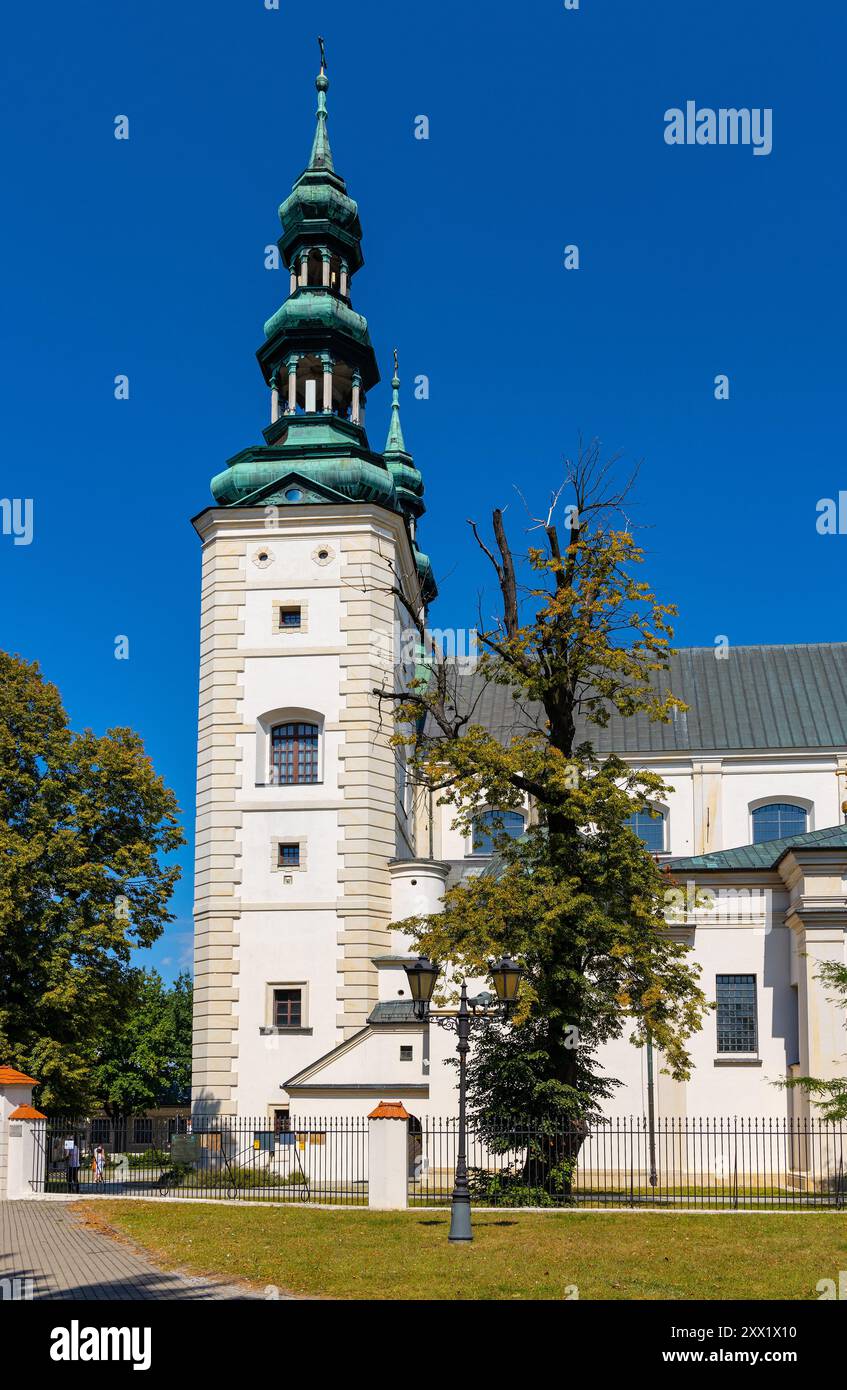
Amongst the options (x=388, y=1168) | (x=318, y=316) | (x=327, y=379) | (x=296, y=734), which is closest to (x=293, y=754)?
(x=296, y=734)

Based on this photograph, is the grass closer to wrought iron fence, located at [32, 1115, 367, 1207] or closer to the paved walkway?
the paved walkway

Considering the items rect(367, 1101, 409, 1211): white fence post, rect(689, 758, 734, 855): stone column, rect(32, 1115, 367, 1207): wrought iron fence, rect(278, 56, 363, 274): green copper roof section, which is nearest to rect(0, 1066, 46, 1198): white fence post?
rect(32, 1115, 367, 1207): wrought iron fence

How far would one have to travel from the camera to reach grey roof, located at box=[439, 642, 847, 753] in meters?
45.0

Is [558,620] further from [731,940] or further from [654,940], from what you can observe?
[731,940]

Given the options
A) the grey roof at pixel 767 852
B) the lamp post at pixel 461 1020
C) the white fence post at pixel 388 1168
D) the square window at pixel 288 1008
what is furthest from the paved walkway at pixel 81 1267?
the grey roof at pixel 767 852

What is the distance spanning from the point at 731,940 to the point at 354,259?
24.1m

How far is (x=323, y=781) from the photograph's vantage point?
1532 inches

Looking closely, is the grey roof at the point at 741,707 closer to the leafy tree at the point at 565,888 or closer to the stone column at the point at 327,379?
the stone column at the point at 327,379

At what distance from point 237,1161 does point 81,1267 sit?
18.4 meters

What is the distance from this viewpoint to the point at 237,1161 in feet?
110

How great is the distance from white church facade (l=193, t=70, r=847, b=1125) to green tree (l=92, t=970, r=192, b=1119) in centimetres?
2838

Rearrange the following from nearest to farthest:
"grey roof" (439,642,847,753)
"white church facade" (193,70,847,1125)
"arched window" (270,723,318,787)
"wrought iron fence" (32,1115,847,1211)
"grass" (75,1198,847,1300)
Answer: "grass" (75,1198,847,1300) < "wrought iron fence" (32,1115,847,1211) < "white church facade" (193,70,847,1125) < "arched window" (270,723,318,787) < "grey roof" (439,642,847,753)

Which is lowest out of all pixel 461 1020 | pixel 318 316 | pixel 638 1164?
pixel 638 1164

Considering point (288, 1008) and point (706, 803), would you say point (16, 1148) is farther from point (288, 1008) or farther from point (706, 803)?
point (706, 803)
